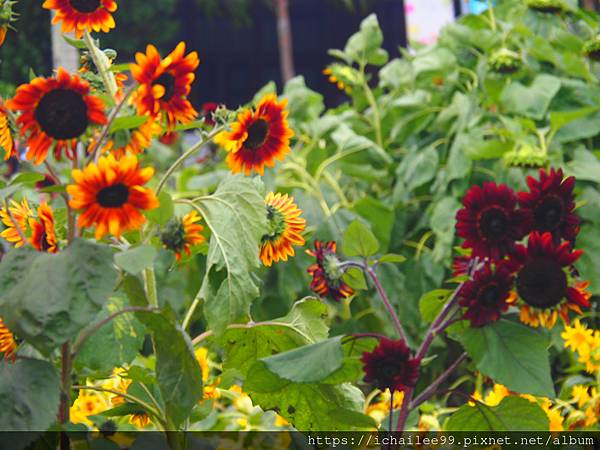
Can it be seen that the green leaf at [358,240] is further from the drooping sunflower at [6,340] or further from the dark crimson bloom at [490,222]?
the drooping sunflower at [6,340]

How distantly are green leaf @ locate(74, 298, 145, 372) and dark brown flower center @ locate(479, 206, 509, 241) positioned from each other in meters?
0.42

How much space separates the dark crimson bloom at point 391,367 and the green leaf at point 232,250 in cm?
15

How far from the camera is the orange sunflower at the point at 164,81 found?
95 cm

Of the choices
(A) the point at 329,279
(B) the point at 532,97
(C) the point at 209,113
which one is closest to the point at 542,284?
(A) the point at 329,279

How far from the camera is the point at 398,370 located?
1.05 m

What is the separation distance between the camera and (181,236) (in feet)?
3.92

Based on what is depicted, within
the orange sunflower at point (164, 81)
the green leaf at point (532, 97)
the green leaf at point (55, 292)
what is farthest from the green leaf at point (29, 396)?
the green leaf at point (532, 97)

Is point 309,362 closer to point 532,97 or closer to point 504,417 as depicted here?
point 504,417

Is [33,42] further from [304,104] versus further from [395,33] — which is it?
[304,104]

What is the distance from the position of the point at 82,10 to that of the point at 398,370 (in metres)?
0.52

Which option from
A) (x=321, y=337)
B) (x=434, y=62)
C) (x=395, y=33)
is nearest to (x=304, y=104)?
(x=434, y=62)

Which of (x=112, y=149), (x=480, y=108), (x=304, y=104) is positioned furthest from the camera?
(x=304, y=104)

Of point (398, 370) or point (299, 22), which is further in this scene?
point (299, 22)

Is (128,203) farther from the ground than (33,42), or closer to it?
farther from the ground
